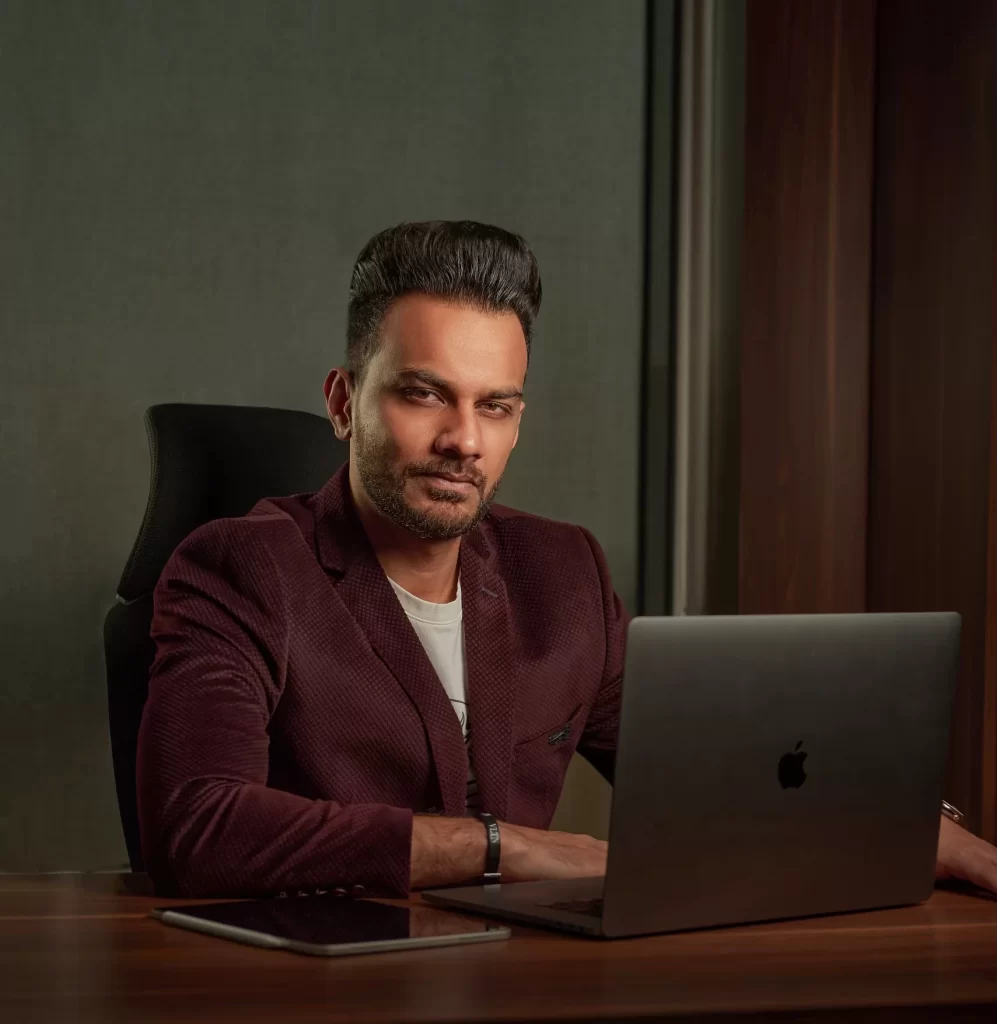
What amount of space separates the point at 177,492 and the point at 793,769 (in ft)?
3.61

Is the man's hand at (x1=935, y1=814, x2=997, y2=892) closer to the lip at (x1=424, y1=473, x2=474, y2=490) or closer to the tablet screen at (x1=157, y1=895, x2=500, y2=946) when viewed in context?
the tablet screen at (x1=157, y1=895, x2=500, y2=946)

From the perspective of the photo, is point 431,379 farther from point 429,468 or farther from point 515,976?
point 515,976

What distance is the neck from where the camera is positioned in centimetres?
181

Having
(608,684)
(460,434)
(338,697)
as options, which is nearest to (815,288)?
(608,684)

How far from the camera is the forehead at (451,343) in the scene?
5.79 ft

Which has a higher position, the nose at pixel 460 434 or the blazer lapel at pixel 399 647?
the nose at pixel 460 434

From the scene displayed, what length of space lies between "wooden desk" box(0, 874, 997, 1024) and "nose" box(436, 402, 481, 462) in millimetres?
717

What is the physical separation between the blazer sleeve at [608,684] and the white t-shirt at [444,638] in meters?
0.24

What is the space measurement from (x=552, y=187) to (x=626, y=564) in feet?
2.84

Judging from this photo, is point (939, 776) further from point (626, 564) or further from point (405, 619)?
point (626, 564)

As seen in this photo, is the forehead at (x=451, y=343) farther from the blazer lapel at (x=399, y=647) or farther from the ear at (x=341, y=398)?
the blazer lapel at (x=399, y=647)

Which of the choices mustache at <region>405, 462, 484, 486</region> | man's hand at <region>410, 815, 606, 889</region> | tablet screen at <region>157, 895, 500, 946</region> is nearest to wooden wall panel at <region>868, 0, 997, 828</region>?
mustache at <region>405, 462, 484, 486</region>

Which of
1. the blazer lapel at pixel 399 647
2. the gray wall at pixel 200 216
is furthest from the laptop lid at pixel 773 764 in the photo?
the gray wall at pixel 200 216

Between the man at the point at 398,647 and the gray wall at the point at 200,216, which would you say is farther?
the gray wall at the point at 200,216
